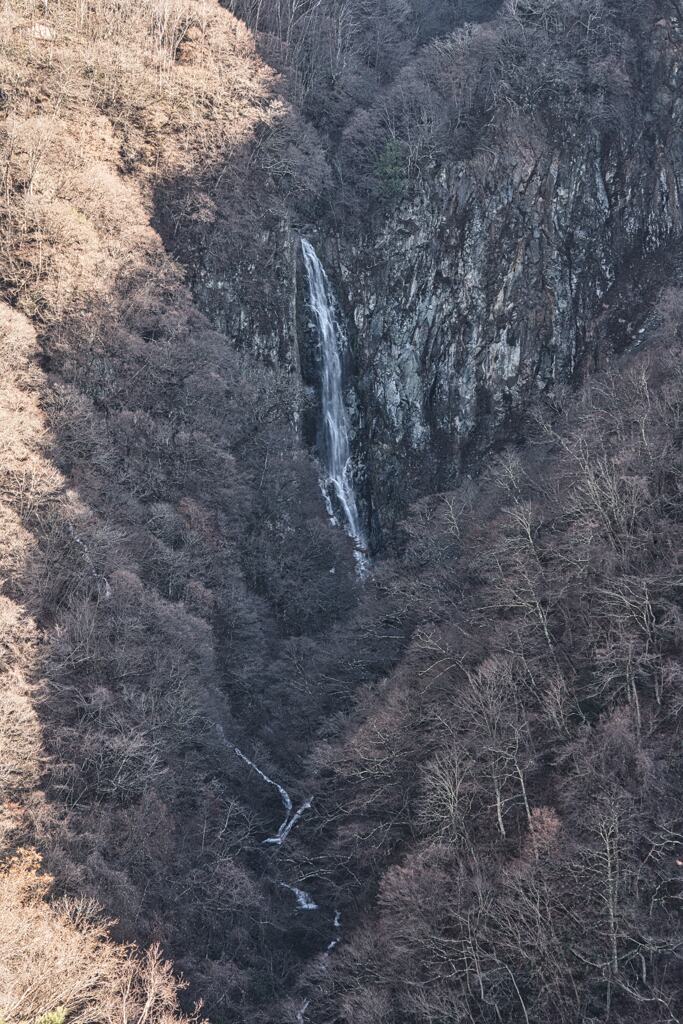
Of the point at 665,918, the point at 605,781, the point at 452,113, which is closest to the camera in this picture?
the point at 665,918

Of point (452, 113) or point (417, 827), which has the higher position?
point (452, 113)

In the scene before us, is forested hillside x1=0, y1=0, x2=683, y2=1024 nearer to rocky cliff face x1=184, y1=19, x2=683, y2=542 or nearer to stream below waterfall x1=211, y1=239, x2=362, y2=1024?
rocky cliff face x1=184, y1=19, x2=683, y2=542

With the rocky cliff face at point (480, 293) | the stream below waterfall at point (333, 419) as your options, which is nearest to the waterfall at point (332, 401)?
the stream below waterfall at point (333, 419)

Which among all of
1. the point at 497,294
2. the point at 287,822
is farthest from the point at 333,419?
the point at 287,822

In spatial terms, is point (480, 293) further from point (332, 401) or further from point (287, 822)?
point (287, 822)

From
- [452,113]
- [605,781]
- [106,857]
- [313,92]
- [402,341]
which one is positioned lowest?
[605,781]

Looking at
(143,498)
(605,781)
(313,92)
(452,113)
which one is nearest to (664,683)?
(605,781)

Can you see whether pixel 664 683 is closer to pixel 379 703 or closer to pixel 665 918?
pixel 665 918

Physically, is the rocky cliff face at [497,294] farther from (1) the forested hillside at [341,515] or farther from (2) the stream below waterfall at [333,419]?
(2) the stream below waterfall at [333,419]
